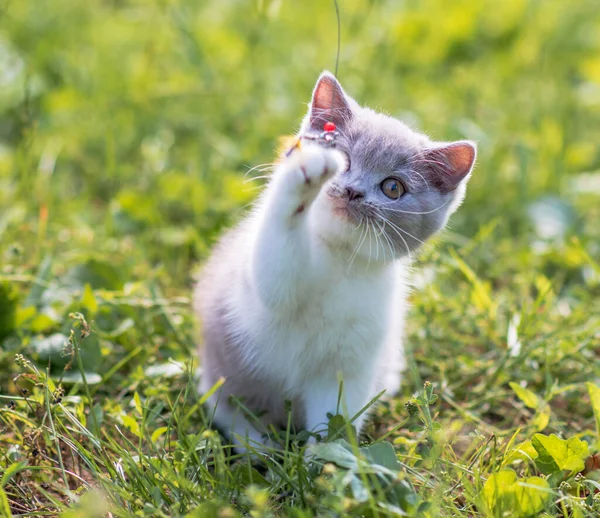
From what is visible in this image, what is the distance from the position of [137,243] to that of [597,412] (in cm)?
211

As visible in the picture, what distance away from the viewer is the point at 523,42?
5168 millimetres

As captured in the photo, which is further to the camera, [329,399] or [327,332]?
[329,399]

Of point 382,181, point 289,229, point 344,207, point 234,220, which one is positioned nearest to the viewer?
point 289,229

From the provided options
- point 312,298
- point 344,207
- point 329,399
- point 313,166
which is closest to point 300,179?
point 313,166

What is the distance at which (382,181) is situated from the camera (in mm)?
2270

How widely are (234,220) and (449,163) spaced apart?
133cm

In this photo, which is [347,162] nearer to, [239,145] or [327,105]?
[327,105]

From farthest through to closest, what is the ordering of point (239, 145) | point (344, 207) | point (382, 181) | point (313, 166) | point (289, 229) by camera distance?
→ point (239, 145)
point (382, 181)
point (344, 207)
point (289, 229)
point (313, 166)

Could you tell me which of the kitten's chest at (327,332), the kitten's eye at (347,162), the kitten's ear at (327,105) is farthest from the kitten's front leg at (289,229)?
the kitten's ear at (327,105)

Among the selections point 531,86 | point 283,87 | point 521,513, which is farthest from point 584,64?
point 521,513

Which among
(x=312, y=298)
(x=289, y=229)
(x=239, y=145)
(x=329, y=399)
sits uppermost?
(x=289, y=229)

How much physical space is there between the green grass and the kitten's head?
42 centimetres

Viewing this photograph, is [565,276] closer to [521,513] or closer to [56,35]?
[521,513]

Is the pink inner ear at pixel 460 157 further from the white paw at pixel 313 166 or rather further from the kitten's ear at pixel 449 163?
the white paw at pixel 313 166
